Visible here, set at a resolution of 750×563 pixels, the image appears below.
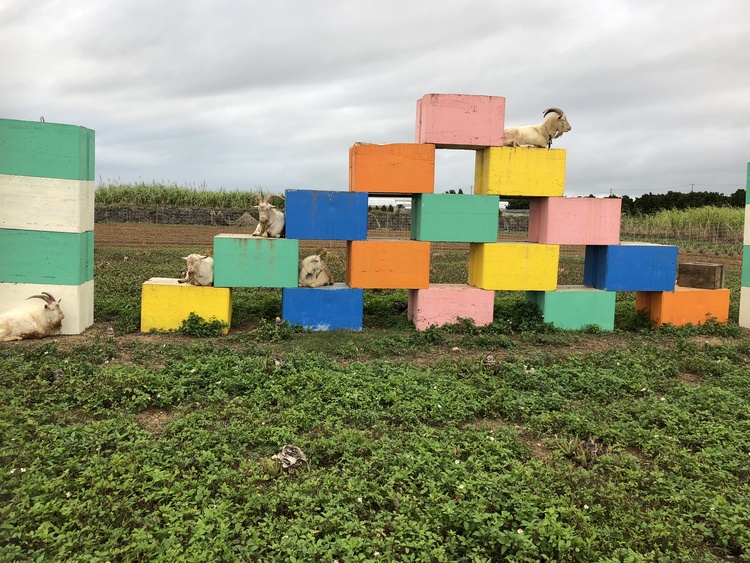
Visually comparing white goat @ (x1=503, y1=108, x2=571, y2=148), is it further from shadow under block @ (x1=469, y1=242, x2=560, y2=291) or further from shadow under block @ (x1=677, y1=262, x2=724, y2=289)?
shadow under block @ (x1=677, y1=262, x2=724, y2=289)

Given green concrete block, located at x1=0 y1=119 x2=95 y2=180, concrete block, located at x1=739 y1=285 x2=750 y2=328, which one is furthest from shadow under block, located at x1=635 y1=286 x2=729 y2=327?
green concrete block, located at x1=0 y1=119 x2=95 y2=180

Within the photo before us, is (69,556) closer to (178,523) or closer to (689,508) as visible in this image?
(178,523)

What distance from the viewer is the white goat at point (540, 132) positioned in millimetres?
9898

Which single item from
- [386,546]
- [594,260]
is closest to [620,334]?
[594,260]

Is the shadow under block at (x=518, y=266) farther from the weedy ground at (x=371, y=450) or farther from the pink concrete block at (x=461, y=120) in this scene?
the pink concrete block at (x=461, y=120)

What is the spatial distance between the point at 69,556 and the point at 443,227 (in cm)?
726

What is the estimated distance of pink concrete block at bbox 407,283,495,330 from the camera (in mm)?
9727

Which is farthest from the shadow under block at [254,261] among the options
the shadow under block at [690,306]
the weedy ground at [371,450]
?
the shadow under block at [690,306]

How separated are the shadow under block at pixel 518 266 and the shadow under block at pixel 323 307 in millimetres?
2109

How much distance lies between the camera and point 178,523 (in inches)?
148

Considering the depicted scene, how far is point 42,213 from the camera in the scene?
8.59m

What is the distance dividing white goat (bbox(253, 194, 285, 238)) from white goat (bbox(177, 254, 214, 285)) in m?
0.90

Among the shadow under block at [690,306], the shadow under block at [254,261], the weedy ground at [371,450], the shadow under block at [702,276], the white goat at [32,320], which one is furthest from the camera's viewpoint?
the shadow under block at [702,276]

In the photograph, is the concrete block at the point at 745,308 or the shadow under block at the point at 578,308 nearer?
the shadow under block at the point at 578,308
